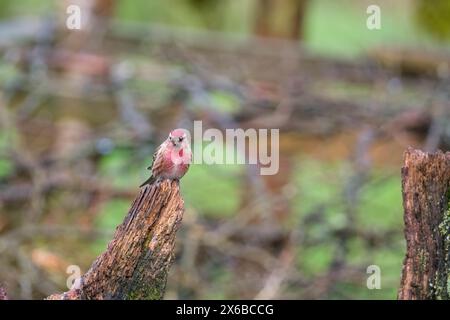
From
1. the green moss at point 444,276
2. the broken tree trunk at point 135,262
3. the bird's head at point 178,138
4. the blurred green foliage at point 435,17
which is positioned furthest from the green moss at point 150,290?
the blurred green foliage at point 435,17

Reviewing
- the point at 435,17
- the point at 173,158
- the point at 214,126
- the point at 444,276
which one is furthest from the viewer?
the point at 435,17

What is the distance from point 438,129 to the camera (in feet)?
16.7

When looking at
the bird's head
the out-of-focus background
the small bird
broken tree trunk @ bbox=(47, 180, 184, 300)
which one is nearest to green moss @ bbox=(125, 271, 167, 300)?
broken tree trunk @ bbox=(47, 180, 184, 300)

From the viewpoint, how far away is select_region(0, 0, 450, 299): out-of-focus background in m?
4.65

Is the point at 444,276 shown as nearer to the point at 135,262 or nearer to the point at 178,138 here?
the point at 135,262

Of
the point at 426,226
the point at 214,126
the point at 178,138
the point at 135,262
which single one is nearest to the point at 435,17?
the point at 214,126

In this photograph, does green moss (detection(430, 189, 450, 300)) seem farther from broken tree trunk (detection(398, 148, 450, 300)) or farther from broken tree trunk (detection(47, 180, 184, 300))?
broken tree trunk (detection(47, 180, 184, 300))

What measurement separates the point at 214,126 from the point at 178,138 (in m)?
2.96

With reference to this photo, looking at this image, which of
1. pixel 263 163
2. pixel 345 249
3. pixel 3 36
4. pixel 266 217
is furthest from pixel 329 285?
pixel 3 36

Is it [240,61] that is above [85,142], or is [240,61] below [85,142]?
above

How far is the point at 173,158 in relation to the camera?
2.47m

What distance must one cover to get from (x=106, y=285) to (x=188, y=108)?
3591 mm

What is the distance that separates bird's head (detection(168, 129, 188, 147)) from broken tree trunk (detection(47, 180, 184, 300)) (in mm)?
604
